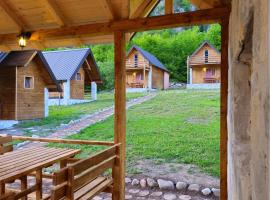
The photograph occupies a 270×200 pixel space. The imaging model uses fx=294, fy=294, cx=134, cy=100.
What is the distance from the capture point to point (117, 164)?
3.67 m

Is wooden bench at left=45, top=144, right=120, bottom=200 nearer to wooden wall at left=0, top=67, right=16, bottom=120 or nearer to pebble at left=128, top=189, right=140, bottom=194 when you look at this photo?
pebble at left=128, top=189, right=140, bottom=194

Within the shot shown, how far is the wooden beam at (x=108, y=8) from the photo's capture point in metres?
3.60

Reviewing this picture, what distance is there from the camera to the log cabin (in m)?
16.1

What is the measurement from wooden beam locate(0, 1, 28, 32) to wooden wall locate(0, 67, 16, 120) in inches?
352

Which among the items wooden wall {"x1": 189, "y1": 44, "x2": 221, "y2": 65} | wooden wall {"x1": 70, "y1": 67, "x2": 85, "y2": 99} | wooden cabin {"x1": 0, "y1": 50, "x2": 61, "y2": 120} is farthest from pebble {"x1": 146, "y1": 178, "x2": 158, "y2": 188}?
wooden wall {"x1": 189, "y1": 44, "x2": 221, "y2": 65}

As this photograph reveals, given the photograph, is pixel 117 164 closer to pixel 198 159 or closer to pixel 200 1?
pixel 200 1

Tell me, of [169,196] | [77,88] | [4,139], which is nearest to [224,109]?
[169,196]

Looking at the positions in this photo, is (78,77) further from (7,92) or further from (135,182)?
(135,182)

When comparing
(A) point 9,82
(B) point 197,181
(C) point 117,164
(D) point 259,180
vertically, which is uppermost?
(A) point 9,82

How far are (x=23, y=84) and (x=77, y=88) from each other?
17.3ft

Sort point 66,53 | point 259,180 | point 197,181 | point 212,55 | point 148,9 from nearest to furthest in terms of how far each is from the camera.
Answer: point 259,180
point 148,9
point 197,181
point 66,53
point 212,55

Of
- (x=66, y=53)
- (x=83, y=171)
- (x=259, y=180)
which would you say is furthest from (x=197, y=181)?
(x=66, y=53)

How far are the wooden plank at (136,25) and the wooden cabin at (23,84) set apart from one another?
859 centimetres

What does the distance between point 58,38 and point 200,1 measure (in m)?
2.03
